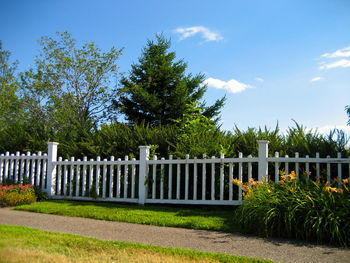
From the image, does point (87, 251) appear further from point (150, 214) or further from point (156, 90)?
point (156, 90)

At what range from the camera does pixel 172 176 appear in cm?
795

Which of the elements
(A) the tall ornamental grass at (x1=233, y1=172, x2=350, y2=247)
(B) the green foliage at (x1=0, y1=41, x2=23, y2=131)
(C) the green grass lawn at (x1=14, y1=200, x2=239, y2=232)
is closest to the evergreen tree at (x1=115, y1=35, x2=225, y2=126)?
(B) the green foliage at (x1=0, y1=41, x2=23, y2=131)

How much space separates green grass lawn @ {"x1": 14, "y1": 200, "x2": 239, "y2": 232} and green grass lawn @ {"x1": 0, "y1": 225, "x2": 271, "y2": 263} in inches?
60.4

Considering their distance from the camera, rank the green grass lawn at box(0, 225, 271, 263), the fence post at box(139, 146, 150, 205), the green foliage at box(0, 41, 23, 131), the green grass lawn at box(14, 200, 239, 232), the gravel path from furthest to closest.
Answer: the green foliage at box(0, 41, 23, 131), the fence post at box(139, 146, 150, 205), the green grass lawn at box(14, 200, 239, 232), the gravel path, the green grass lawn at box(0, 225, 271, 263)

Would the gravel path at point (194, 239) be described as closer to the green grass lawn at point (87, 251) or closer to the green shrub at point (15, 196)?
the green grass lawn at point (87, 251)

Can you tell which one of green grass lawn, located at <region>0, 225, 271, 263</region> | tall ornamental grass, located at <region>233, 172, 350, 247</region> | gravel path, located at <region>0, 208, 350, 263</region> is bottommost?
gravel path, located at <region>0, 208, 350, 263</region>

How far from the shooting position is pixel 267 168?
659 cm

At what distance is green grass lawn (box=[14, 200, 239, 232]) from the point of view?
5.62 meters

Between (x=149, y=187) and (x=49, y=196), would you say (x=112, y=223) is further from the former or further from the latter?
(x=49, y=196)

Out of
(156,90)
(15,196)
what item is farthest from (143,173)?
(156,90)

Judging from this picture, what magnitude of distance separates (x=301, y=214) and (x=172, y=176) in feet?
12.3

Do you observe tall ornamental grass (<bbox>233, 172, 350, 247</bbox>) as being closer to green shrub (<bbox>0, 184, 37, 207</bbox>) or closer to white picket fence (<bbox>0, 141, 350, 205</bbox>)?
white picket fence (<bbox>0, 141, 350, 205</bbox>)

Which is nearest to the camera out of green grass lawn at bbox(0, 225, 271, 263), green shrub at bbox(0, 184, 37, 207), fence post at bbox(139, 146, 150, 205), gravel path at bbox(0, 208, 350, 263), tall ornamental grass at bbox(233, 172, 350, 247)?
green grass lawn at bbox(0, 225, 271, 263)

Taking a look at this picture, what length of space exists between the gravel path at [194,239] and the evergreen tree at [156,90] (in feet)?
35.0
